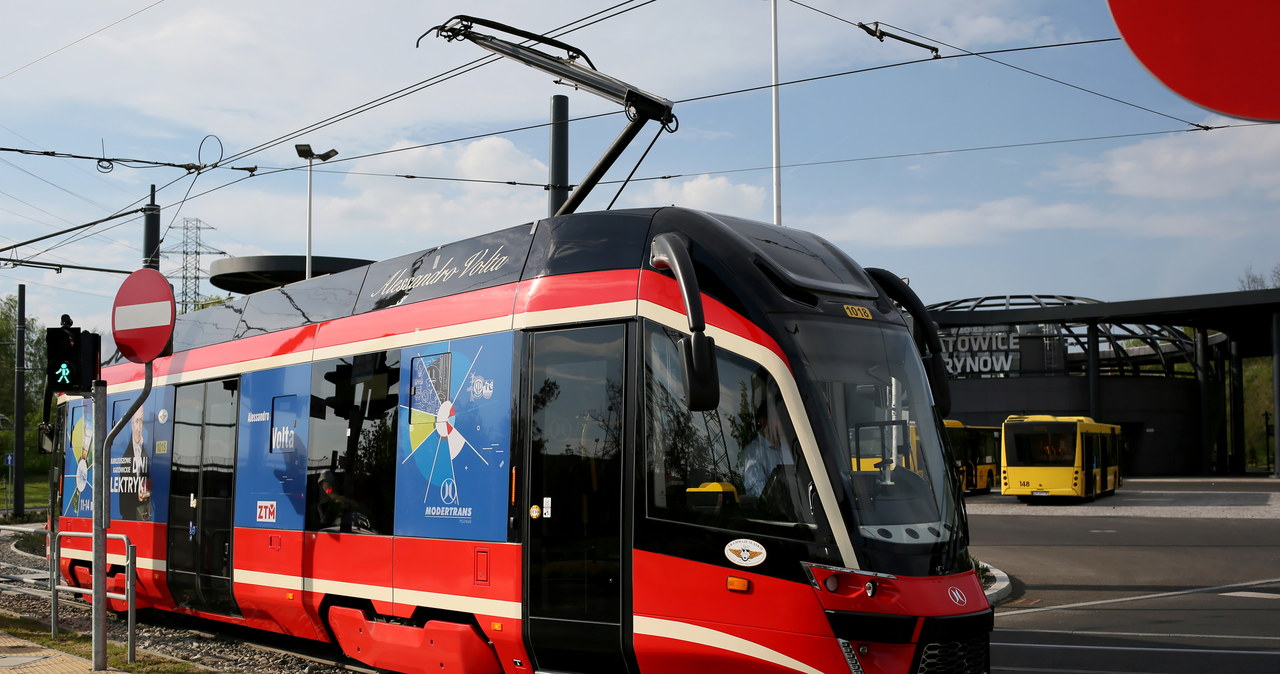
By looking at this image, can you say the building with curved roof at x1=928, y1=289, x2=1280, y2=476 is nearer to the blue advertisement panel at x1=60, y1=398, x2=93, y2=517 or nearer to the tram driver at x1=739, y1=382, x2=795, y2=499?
the blue advertisement panel at x1=60, y1=398, x2=93, y2=517

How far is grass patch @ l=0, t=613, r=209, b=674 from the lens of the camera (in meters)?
9.04

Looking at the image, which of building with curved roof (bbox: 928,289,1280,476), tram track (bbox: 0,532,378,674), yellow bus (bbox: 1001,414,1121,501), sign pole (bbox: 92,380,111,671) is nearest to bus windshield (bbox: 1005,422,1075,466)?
yellow bus (bbox: 1001,414,1121,501)

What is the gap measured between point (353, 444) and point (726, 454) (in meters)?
3.76

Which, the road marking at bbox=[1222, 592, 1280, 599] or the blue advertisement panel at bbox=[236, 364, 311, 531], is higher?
the blue advertisement panel at bbox=[236, 364, 311, 531]

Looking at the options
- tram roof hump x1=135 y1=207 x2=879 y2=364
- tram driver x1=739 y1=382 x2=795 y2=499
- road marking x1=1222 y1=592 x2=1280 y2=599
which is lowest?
road marking x1=1222 y1=592 x2=1280 y2=599

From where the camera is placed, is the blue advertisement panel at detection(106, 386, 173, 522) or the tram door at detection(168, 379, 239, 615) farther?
the blue advertisement panel at detection(106, 386, 173, 522)

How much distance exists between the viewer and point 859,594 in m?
6.06

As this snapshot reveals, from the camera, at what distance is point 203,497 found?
1116 cm

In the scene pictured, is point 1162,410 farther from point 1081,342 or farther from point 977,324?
point 977,324

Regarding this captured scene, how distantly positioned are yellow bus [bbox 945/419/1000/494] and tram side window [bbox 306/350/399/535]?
3296cm

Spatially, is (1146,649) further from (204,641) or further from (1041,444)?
(1041,444)

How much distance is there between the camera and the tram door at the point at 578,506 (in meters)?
6.89

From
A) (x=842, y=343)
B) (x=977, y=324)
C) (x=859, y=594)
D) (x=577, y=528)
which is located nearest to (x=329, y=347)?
(x=577, y=528)

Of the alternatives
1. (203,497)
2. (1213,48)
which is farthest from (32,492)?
(1213,48)
